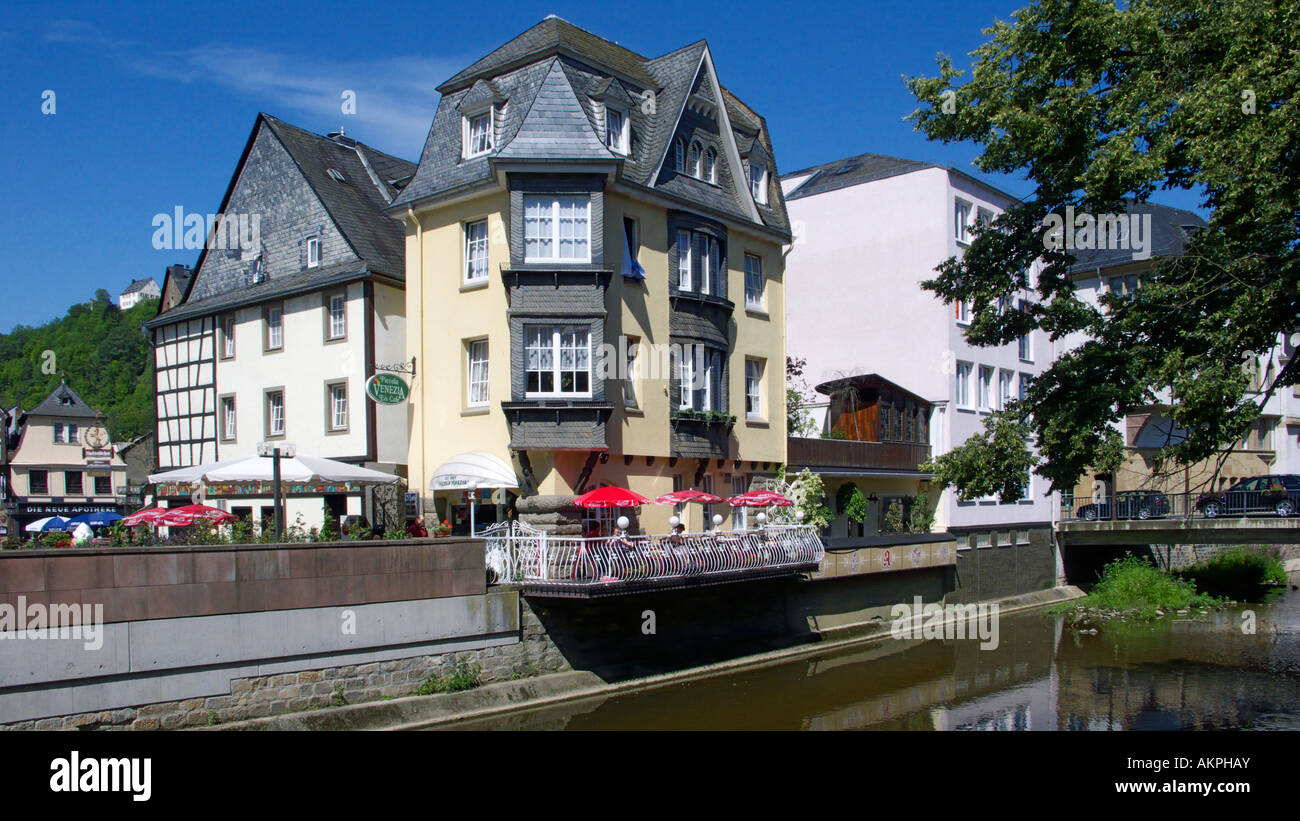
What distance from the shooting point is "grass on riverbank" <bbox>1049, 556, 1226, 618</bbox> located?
35.3m

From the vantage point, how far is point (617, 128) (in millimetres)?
24719

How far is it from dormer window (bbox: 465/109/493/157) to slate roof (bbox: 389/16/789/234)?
29 centimetres

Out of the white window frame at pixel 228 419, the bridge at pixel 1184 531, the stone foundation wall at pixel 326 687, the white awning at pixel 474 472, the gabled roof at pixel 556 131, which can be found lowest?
the stone foundation wall at pixel 326 687

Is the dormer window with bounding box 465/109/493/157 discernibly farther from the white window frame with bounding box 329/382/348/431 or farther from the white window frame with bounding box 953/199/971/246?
the white window frame with bounding box 953/199/971/246

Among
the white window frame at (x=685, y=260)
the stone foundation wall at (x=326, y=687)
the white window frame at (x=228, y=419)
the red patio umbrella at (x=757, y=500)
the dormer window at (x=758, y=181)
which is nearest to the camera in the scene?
the stone foundation wall at (x=326, y=687)

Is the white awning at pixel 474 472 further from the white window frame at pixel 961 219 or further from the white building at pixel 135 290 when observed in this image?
the white building at pixel 135 290

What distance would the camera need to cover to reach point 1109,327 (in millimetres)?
18391

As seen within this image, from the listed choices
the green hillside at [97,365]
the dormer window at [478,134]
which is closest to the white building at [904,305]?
the dormer window at [478,134]

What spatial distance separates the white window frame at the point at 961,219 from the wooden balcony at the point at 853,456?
24.7 feet

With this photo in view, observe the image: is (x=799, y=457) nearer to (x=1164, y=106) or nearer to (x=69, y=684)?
Answer: (x=1164, y=106)

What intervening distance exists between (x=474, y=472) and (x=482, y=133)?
8.38m

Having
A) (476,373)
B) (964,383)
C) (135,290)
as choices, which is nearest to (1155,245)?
(964,383)

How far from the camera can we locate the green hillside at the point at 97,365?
3526 inches

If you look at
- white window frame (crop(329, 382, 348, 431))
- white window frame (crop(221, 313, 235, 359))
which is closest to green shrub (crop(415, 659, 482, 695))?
white window frame (crop(329, 382, 348, 431))
